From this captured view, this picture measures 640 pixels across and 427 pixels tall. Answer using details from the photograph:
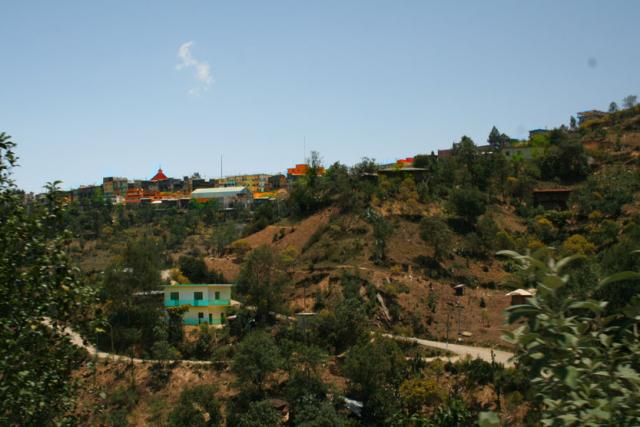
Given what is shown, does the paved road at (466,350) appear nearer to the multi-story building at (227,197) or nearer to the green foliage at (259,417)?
the green foliage at (259,417)

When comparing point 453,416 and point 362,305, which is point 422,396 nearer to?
point 453,416

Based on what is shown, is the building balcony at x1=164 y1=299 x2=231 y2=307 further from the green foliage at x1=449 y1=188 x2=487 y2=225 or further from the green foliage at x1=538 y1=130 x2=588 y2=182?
the green foliage at x1=538 y1=130 x2=588 y2=182

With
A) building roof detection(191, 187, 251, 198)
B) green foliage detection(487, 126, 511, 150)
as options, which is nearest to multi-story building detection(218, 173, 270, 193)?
building roof detection(191, 187, 251, 198)

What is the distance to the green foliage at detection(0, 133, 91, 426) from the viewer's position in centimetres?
485

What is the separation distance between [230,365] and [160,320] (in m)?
4.88

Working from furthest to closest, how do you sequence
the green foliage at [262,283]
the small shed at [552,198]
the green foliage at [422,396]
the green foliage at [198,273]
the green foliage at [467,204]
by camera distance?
the small shed at [552,198]
the green foliage at [467,204]
the green foliage at [198,273]
the green foliage at [262,283]
the green foliage at [422,396]

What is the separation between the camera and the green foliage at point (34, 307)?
4852 mm

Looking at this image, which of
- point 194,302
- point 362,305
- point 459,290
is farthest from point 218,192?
point 362,305

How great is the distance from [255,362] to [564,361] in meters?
19.4

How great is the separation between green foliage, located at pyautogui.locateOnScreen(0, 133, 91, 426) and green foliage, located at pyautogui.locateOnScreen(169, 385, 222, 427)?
48.2ft

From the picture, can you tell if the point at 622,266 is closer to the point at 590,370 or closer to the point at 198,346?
the point at 198,346

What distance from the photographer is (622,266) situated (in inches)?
785

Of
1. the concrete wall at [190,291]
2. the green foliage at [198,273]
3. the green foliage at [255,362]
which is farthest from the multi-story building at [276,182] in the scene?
the green foliage at [255,362]

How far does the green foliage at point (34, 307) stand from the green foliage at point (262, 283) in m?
20.7
